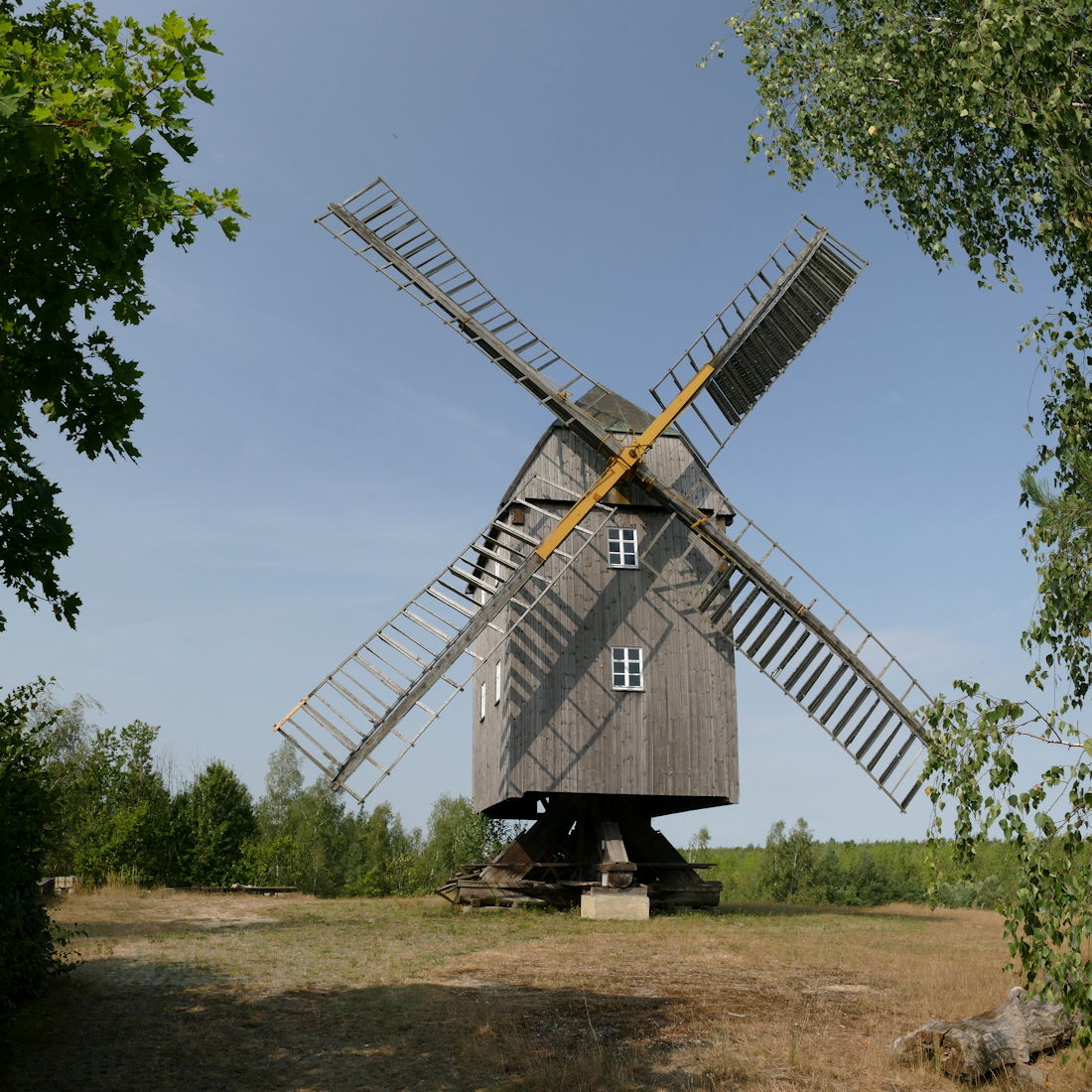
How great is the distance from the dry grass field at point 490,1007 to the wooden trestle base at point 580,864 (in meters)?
2.56

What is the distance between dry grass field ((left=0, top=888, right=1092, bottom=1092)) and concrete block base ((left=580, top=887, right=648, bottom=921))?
98 cm

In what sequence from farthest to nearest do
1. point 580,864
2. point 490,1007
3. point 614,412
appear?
1. point 614,412
2. point 580,864
3. point 490,1007

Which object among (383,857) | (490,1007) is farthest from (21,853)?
(383,857)

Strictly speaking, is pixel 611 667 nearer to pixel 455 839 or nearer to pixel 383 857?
pixel 455 839

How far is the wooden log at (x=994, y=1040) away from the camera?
8273 millimetres

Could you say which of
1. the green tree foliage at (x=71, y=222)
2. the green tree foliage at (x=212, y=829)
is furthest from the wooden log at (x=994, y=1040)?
the green tree foliage at (x=212, y=829)

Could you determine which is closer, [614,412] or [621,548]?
[621,548]

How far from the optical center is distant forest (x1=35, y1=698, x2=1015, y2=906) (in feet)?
78.7

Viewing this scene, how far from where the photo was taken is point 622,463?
18672 mm

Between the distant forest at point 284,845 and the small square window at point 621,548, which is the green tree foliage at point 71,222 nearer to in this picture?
the distant forest at point 284,845

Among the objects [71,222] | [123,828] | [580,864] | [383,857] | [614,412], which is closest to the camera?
[71,222]

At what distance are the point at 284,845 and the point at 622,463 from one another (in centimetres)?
1934

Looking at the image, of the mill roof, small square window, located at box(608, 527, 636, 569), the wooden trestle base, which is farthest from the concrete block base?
the mill roof

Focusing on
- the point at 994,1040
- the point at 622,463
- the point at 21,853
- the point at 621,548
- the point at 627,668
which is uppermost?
the point at 622,463
